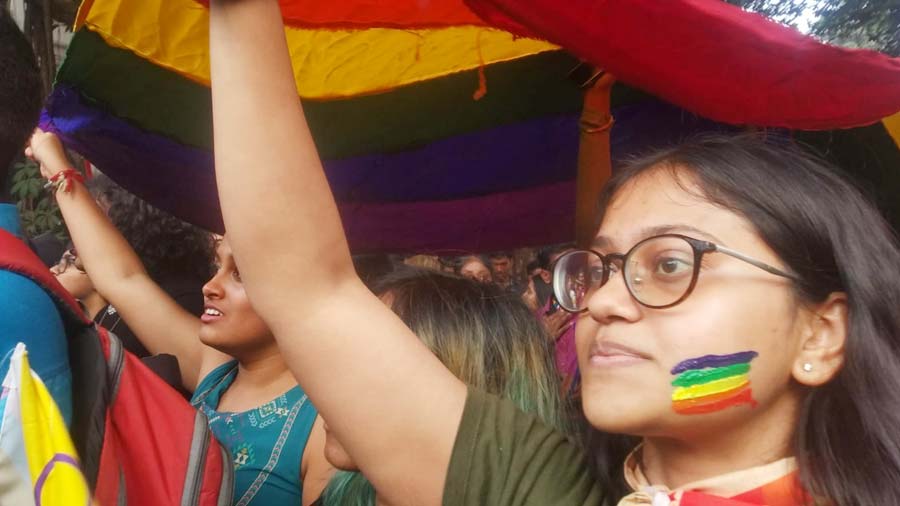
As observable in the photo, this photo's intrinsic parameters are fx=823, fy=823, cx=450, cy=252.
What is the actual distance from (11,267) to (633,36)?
36.4 inches

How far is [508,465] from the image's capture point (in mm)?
1176

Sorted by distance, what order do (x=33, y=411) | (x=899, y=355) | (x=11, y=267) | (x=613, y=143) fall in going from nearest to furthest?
(x=33, y=411) < (x=11, y=267) < (x=899, y=355) < (x=613, y=143)

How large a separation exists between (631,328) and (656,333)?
0.12 feet

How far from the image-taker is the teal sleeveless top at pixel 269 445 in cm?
176

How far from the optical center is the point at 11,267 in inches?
41.3

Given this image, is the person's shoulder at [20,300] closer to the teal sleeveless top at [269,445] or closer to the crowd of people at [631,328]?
the crowd of people at [631,328]

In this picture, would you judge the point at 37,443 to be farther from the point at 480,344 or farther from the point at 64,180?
the point at 64,180

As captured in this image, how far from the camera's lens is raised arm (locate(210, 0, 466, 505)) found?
102 cm

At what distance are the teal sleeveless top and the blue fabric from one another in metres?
0.63

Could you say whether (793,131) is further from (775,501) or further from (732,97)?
(775,501)

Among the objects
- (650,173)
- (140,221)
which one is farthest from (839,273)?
(140,221)

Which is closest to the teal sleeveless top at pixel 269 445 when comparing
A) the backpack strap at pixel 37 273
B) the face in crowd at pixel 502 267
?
the backpack strap at pixel 37 273

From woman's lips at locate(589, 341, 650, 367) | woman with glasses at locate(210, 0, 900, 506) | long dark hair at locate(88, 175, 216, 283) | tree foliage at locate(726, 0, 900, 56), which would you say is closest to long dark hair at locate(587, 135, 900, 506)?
woman with glasses at locate(210, 0, 900, 506)

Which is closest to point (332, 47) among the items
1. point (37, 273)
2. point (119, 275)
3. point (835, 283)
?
point (119, 275)
